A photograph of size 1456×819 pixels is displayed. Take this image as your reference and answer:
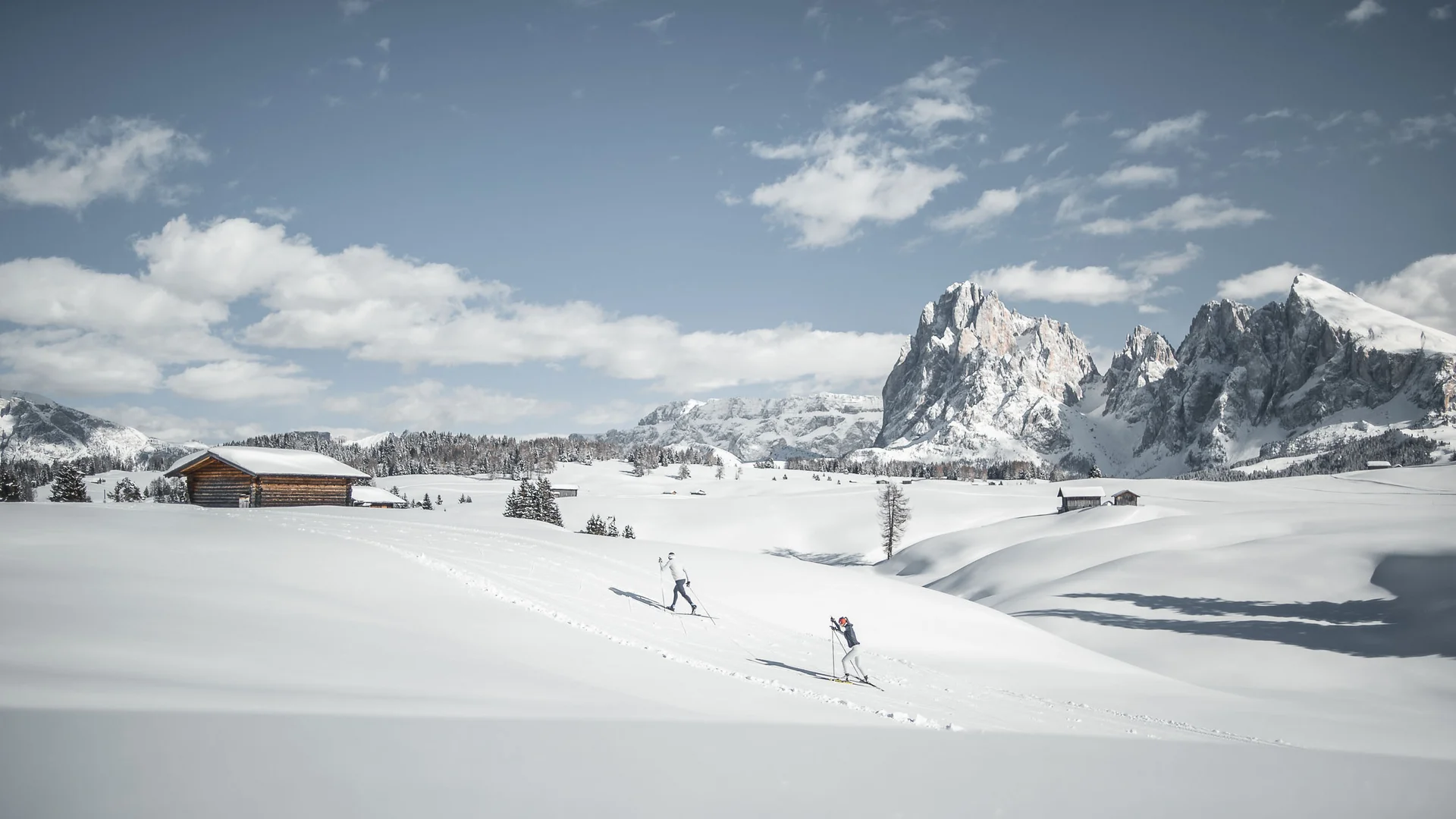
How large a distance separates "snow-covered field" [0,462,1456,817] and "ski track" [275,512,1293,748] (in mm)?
160

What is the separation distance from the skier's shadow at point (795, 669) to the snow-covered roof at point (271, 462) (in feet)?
107

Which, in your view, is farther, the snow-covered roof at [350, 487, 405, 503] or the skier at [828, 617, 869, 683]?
the snow-covered roof at [350, 487, 405, 503]

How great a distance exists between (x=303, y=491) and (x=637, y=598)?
2803cm

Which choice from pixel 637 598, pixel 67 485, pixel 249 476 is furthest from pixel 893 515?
pixel 67 485

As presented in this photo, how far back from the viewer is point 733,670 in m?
15.5

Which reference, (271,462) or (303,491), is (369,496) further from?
(271,462)

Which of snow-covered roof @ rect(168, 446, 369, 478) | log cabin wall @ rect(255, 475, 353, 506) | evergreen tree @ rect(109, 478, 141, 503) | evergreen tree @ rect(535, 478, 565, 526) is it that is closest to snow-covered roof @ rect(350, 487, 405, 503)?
log cabin wall @ rect(255, 475, 353, 506)

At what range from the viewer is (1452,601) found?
1150 inches

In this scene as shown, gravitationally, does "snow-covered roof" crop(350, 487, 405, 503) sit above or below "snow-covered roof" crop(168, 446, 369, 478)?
below

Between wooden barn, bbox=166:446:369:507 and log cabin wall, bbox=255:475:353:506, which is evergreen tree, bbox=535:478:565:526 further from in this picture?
wooden barn, bbox=166:446:369:507

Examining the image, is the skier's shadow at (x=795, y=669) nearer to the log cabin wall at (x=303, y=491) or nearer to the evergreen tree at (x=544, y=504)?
the log cabin wall at (x=303, y=491)

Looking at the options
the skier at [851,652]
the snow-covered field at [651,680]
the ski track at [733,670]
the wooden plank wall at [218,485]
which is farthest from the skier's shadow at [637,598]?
the wooden plank wall at [218,485]

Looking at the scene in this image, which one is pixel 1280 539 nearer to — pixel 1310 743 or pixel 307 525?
pixel 1310 743

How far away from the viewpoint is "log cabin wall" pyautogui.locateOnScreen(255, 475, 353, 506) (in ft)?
128
